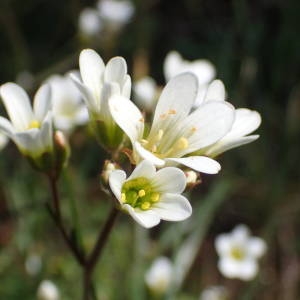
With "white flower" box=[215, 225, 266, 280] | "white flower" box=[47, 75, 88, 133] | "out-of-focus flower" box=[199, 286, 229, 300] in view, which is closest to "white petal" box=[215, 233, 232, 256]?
"white flower" box=[215, 225, 266, 280]

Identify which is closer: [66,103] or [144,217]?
[144,217]

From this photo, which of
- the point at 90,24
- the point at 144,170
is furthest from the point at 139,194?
the point at 90,24

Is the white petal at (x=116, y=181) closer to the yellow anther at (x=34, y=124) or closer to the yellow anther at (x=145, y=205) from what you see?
the yellow anther at (x=145, y=205)

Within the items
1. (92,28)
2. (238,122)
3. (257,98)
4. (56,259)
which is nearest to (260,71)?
(257,98)

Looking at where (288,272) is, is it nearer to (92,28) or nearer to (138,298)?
(138,298)

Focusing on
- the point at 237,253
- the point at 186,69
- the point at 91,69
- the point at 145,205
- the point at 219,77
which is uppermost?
the point at 91,69

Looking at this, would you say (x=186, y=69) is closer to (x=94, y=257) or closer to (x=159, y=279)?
(x=159, y=279)

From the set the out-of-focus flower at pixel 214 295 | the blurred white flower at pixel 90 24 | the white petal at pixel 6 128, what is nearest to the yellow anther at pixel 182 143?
the white petal at pixel 6 128
